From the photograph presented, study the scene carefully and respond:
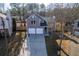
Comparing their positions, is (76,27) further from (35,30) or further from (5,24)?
(5,24)

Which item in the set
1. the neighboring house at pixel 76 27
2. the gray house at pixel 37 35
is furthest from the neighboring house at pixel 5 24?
the neighboring house at pixel 76 27

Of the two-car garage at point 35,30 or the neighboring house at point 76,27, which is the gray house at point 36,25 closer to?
the two-car garage at point 35,30

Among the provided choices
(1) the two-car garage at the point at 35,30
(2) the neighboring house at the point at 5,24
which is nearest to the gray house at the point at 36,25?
(1) the two-car garage at the point at 35,30

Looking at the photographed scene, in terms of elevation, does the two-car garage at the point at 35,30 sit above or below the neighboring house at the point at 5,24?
below

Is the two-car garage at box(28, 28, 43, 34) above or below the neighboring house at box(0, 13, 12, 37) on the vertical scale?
below

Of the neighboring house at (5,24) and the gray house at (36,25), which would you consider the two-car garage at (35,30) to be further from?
the neighboring house at (5,24)

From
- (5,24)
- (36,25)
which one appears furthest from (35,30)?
(5,24)

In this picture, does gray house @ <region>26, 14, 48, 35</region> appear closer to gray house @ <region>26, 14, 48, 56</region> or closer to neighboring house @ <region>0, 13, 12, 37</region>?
gray house @ <region>26, 14, 48, 56</region>

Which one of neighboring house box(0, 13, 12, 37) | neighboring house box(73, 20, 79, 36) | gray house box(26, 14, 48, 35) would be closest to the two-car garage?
gray house box(26, 14, 48, 35)
